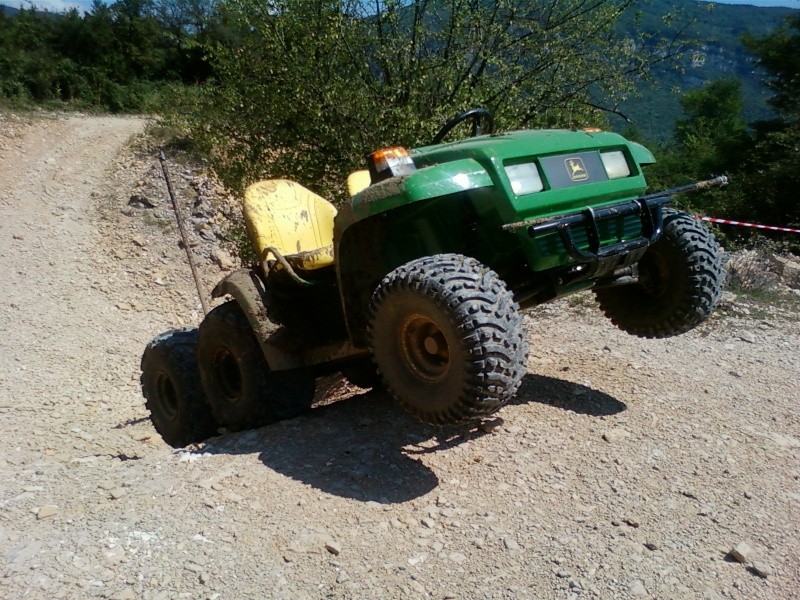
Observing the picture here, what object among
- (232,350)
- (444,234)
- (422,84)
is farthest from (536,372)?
(422,84)

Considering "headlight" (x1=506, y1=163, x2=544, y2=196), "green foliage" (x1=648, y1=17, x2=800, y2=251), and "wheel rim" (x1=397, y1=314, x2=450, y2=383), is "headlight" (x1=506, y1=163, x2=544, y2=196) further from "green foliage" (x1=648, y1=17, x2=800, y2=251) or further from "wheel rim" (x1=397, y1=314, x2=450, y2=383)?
"green foliage" (x1=648, y1=17, x2=800, y2=251)

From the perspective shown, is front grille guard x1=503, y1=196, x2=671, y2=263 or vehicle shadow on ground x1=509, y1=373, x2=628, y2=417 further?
vehicle shadow on ground x1=509, y1=373, x2=628, y2=417

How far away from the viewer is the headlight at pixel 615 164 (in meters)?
4.03

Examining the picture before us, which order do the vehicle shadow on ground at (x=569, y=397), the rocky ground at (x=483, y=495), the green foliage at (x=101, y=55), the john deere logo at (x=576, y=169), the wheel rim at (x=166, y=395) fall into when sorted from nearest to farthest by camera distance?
1. the rocky ground at (x=483, y=495)
2. the john deere logo at (x=576, y=169)
3. the vehicle shadow on ground at (x=569, y=397)
4. the wheel rim at (x=166, y=395)
5. the green foliage at (x=101, y=55)

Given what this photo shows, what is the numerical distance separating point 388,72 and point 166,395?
4.28 meters

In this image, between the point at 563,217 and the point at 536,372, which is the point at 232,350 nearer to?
the point at 536,372

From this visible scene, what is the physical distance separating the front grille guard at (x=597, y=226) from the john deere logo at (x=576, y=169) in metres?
0.20

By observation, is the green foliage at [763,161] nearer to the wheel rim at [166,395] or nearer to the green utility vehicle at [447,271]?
the green utility vehicle at [447,271]

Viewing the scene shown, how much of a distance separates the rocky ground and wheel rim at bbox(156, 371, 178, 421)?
0.37m

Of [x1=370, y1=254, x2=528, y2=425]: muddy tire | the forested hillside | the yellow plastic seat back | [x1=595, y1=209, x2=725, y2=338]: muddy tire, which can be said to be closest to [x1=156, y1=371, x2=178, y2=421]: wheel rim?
the yellow plastic seat back

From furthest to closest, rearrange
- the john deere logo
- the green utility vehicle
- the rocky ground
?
1. the john deere logo
2. the green utility vehicle
3. the rocky ground

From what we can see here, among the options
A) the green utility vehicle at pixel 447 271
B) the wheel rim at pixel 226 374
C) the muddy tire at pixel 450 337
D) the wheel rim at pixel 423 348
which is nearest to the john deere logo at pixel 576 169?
the green utility vehicle at pixel 447 271

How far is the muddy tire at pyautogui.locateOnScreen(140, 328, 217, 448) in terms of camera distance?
5.67 m

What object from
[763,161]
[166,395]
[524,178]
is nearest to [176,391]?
[166,395]
